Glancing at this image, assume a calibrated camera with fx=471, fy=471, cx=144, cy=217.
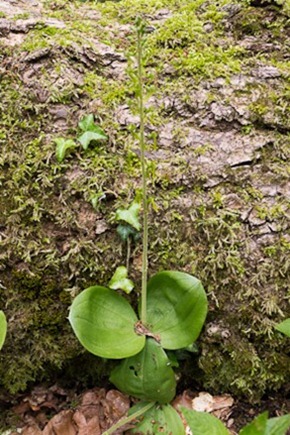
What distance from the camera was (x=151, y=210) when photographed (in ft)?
5.04

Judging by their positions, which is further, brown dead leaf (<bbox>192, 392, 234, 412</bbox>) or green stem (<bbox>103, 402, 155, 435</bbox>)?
brown dead leaf (<bbox>192, 392, 234, 412</bbox>)

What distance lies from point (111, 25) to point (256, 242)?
1.17 metres

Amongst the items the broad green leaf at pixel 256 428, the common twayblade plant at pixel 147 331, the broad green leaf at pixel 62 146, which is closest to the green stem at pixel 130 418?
the common twayblade plant at pixel 147 331

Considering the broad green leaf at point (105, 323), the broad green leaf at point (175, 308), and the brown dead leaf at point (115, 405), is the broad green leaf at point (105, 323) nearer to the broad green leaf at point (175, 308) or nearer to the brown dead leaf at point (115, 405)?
the broad green leaf at point (175, 308)

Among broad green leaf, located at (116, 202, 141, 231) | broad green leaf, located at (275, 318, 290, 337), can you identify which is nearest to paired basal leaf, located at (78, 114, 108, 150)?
broad green leaf, located at (116, 202, 141, 231)

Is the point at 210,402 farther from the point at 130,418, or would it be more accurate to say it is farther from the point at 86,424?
the point at 86,424

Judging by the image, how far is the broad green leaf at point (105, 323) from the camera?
135 cm

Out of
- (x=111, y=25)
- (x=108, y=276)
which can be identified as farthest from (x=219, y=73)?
(x=108, y=276)

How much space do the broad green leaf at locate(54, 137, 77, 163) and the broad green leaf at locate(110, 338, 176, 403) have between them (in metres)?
0.66

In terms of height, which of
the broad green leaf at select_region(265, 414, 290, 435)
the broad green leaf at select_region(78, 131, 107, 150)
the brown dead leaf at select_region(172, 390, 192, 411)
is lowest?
the brown dead leaf at select_region(172, 390, 192, 411)

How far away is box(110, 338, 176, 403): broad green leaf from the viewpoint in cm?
138

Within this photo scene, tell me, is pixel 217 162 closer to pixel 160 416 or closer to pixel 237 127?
pixel 237 127

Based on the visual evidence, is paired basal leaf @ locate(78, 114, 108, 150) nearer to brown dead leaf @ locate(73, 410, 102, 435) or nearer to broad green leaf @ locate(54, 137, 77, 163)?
broad green leaf @ locate(54, 137, 77, 163)

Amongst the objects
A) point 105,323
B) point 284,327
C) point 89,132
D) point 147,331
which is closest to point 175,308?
point 147,331
